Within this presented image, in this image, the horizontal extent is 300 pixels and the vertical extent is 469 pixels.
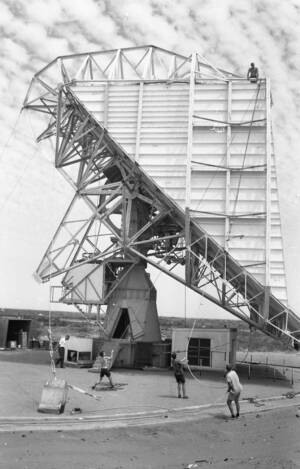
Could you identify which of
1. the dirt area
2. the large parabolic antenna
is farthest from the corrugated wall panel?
the dirt area

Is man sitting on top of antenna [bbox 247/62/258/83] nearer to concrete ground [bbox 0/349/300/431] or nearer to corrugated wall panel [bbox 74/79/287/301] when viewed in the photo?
corrugated wall panel [bbox 74/79/287/301]

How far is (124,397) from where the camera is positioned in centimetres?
1858

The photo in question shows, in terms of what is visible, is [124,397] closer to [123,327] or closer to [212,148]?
[123,327]

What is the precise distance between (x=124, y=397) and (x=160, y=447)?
707cm

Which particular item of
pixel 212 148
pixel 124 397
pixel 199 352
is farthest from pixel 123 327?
pixel 124 397

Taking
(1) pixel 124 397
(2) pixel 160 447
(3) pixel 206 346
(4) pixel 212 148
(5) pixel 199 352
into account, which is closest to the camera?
(2) pixel 160 447

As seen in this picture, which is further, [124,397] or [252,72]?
[252,72]

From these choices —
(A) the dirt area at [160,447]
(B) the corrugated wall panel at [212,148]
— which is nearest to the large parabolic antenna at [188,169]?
(B) the corrugated wall panel at [212,148]

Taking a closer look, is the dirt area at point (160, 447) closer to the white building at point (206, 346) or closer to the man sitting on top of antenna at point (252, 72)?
the white building at point (206, 346)

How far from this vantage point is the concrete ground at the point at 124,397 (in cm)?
1411

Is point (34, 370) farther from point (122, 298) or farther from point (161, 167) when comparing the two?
point (161, 167)

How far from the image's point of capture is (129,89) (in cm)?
2914

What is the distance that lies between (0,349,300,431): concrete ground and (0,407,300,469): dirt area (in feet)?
3.36

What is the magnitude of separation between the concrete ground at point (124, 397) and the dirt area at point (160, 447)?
1023 millimetres
